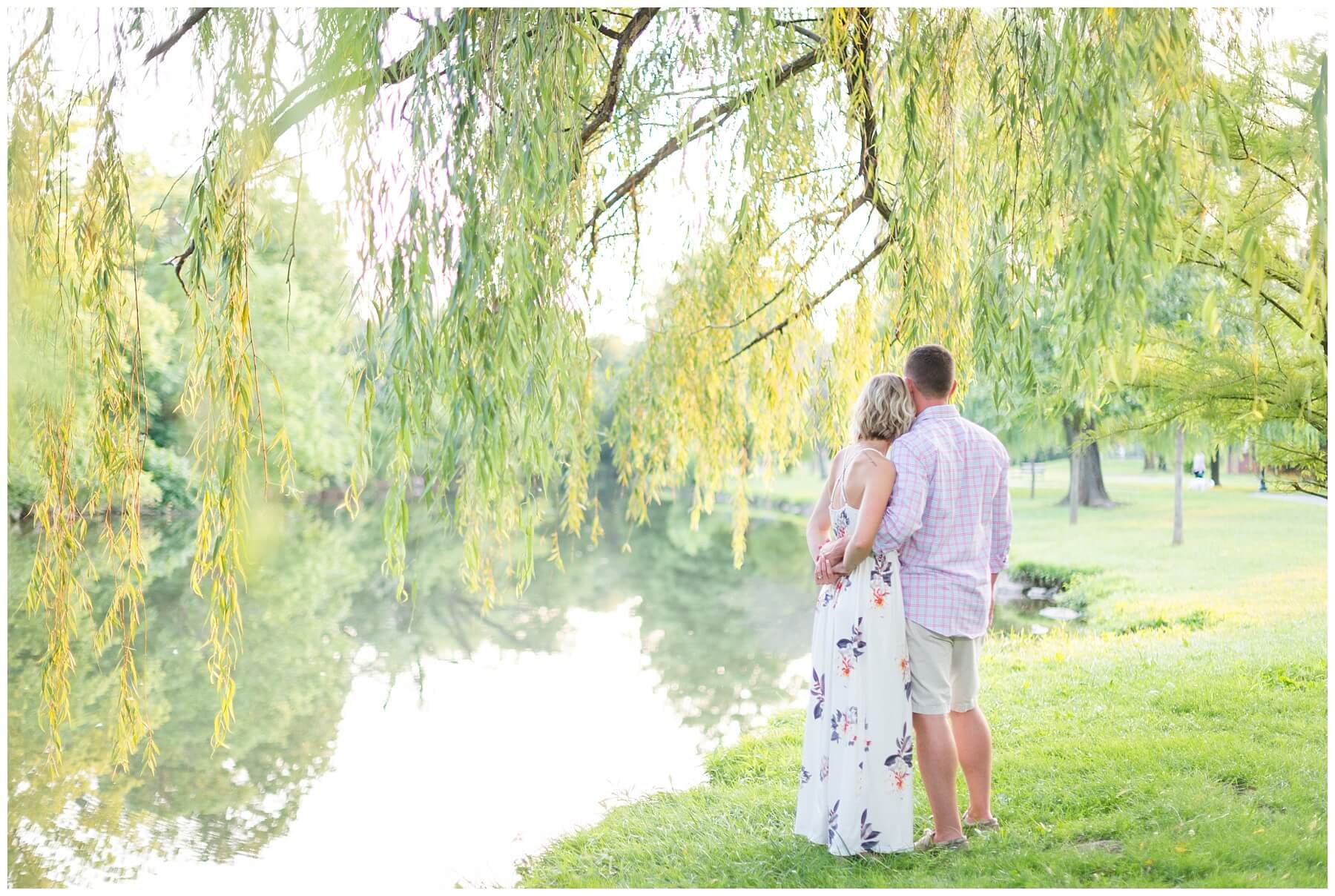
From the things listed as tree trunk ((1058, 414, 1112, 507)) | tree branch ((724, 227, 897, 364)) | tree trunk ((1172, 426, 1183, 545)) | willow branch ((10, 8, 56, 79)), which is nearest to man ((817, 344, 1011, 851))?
tree branch ((724, 227, 897, 364))

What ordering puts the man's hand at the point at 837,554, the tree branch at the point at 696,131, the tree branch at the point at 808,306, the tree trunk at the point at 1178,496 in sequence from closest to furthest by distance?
the man's hand at the point at 837,554
the tree branch at the point at 696,131
the tree branch at the point at 808,306
the tree trunk at the point at 1178,496

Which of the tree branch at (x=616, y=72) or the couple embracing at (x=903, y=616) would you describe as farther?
the tree branch at (x=616, y=72)

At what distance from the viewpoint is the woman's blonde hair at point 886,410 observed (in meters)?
→ 3.06

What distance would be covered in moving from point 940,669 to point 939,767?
10.6 inches

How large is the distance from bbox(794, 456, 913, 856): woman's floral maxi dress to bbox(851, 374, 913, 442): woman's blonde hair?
243 millimetres

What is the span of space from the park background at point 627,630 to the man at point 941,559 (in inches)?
10.1

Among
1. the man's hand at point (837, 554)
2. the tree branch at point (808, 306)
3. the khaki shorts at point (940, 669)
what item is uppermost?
the tree branch at point (808, 306)

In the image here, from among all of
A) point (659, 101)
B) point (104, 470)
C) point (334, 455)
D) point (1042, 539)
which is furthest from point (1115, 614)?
point (334, 455)

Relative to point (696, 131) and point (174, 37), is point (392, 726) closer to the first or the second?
point (696, 131)

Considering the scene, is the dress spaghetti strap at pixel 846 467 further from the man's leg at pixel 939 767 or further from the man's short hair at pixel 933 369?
the man's leg at pixel 939 767

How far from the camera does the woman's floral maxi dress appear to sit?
2945 millimetres

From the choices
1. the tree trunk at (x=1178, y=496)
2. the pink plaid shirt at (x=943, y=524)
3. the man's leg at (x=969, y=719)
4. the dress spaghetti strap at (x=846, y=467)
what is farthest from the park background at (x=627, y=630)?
the tree trunk at (x=1178, y=496)

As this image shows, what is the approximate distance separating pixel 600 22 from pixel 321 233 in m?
21.0

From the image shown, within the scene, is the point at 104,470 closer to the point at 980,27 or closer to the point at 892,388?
the point at 892,388
